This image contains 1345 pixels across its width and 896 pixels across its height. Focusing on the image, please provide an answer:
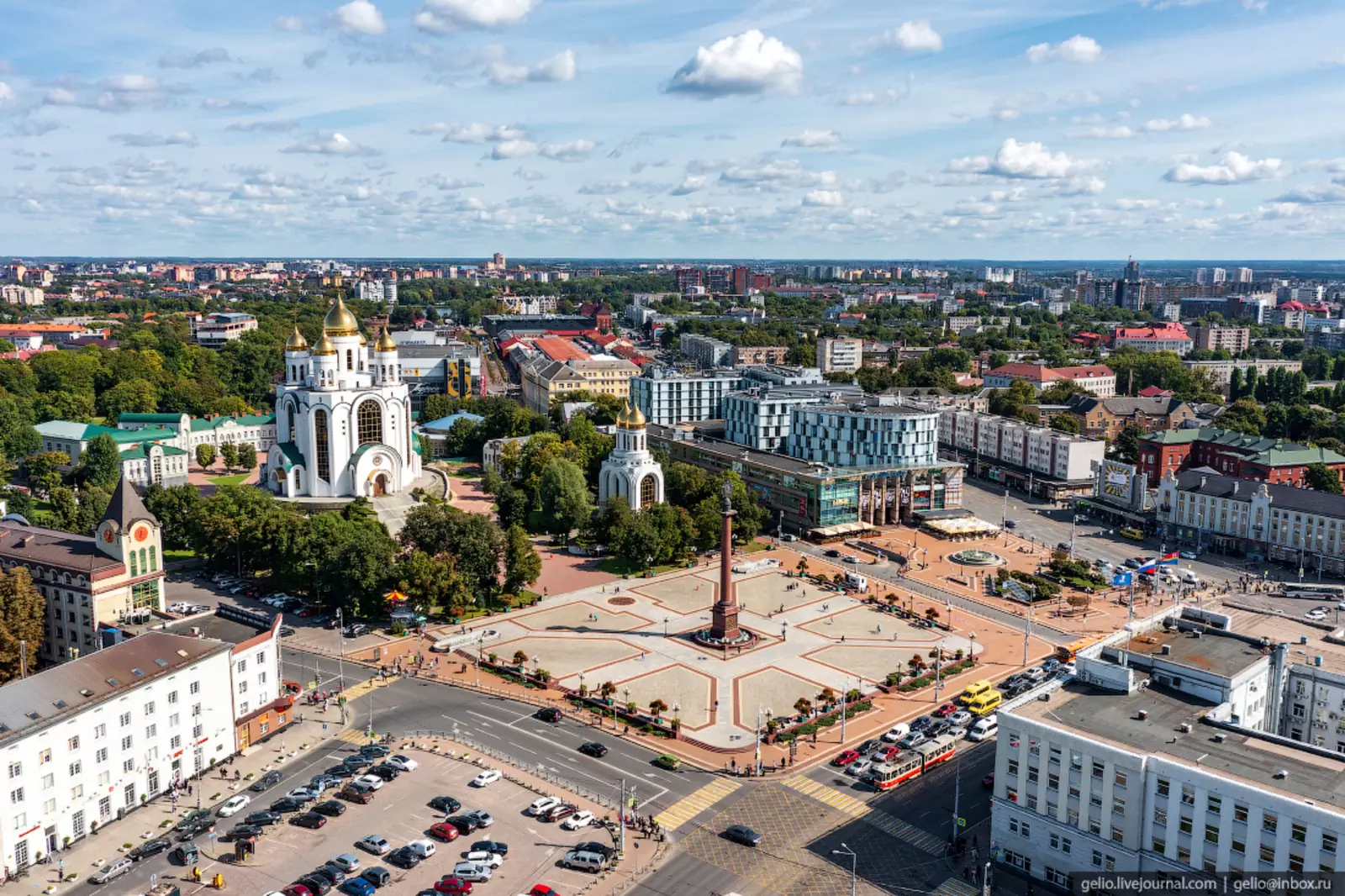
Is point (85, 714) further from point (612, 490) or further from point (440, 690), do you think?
point (612, 490)

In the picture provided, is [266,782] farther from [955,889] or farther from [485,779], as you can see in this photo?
[955,889]

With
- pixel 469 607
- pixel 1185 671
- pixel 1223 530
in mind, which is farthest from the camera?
pixel 1223 530

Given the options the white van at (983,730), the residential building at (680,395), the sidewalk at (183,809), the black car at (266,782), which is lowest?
the sidewalk at (183,809)

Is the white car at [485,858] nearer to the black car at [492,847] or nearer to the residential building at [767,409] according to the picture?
the black car at [492,847]

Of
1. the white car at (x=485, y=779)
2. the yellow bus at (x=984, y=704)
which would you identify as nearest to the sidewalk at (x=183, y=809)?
the white car at (x=485, y=779)

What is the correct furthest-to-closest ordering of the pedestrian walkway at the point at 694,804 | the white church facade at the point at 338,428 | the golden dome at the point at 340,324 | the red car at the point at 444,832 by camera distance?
the golden dome at the point at 340,324
the white church facade at the point at 338,428
the pedestrian walkway at the point at 694,804
the red car at the point at 444,832

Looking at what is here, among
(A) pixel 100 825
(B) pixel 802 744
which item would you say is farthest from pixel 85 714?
(B) pixel 802 744

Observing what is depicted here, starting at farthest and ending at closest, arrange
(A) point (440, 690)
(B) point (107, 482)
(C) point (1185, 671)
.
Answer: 1. (B) point (107, 482)
2. (A) point (440, 690)
3. (C) point (1185, 671)

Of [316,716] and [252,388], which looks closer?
[316,716]
